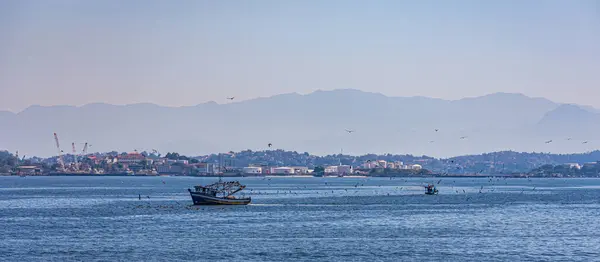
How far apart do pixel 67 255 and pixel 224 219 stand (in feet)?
101

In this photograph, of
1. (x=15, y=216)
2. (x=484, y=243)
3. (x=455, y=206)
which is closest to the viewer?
(x=484, y=243)

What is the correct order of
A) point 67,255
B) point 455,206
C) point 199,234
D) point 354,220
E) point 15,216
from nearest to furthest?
point 67,255 < point 199,234 < point 354,220 < point 15,216 < point 455,206

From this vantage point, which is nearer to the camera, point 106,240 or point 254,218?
point 106,240

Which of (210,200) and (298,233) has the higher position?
(210,200)

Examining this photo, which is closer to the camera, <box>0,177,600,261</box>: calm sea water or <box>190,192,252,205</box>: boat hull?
<box>0,177,600,261</box>: calm sea water

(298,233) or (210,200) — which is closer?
(298,233)

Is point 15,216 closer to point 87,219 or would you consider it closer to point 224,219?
point 87,219

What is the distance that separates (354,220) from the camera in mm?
87938

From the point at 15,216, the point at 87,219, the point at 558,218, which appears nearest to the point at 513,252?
the point at 558,218

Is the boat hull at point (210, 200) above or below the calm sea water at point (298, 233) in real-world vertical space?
above

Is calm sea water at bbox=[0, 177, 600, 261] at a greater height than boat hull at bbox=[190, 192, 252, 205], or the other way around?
boat hull at bbox=[190, 192, 252, 205]

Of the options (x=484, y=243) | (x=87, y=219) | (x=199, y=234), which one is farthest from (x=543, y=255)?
(x=87, y=219)

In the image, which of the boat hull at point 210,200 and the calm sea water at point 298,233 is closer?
the calm sea water at point 298,233

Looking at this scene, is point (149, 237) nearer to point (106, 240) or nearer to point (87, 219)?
point (106, 240)
